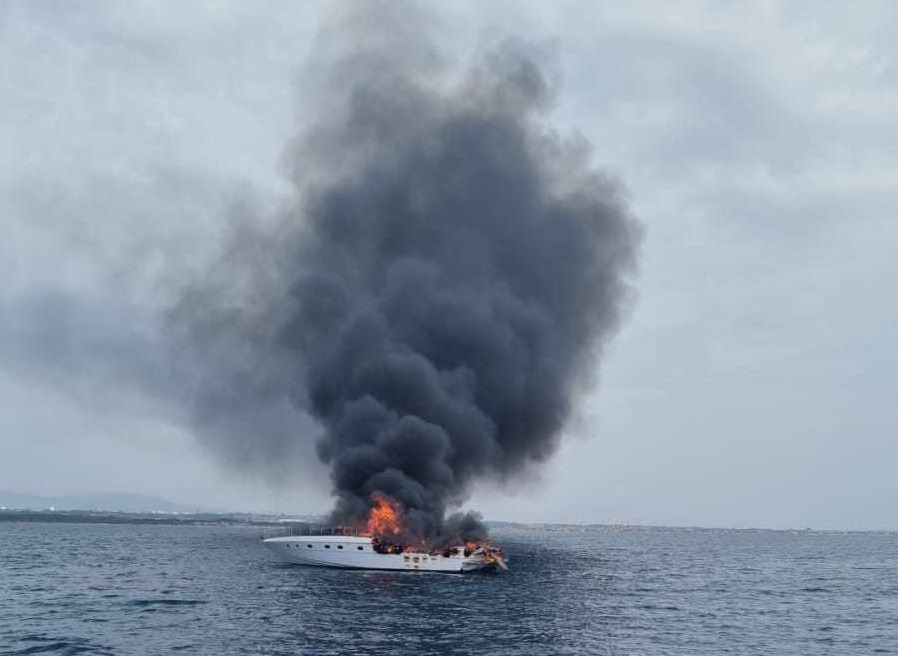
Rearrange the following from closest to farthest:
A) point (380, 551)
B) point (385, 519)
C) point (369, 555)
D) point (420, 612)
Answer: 1. point (420, 612)
2. point (380, 551)
3. point (369, 555)
4. point (385, 519)

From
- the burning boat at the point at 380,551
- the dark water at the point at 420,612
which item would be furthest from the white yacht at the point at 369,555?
the dark water at the point at 420,612

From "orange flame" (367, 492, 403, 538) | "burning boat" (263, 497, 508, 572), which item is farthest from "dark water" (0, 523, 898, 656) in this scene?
"orange flame" (367, 492, 403, 538)

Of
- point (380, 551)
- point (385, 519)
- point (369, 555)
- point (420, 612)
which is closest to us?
point (420, 612)

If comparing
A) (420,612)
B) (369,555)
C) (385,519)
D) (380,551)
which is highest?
(385,519)

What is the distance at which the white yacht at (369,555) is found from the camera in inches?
3447

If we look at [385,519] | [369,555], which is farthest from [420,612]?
[385,519]

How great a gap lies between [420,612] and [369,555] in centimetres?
2644

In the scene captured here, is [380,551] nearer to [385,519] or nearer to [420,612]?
[385,519]

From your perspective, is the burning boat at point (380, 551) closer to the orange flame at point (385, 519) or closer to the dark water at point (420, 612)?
the orange flame at point (385, 519)

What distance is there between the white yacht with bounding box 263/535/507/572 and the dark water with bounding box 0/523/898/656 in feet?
4.57

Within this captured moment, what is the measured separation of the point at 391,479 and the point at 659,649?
48.9 m

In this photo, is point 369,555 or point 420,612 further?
point 369,555

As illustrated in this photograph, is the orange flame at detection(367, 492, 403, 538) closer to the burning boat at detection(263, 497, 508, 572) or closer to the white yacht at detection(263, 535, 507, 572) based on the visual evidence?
the burning boat at detection(263, 497, 508, 572)

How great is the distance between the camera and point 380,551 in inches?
3450
